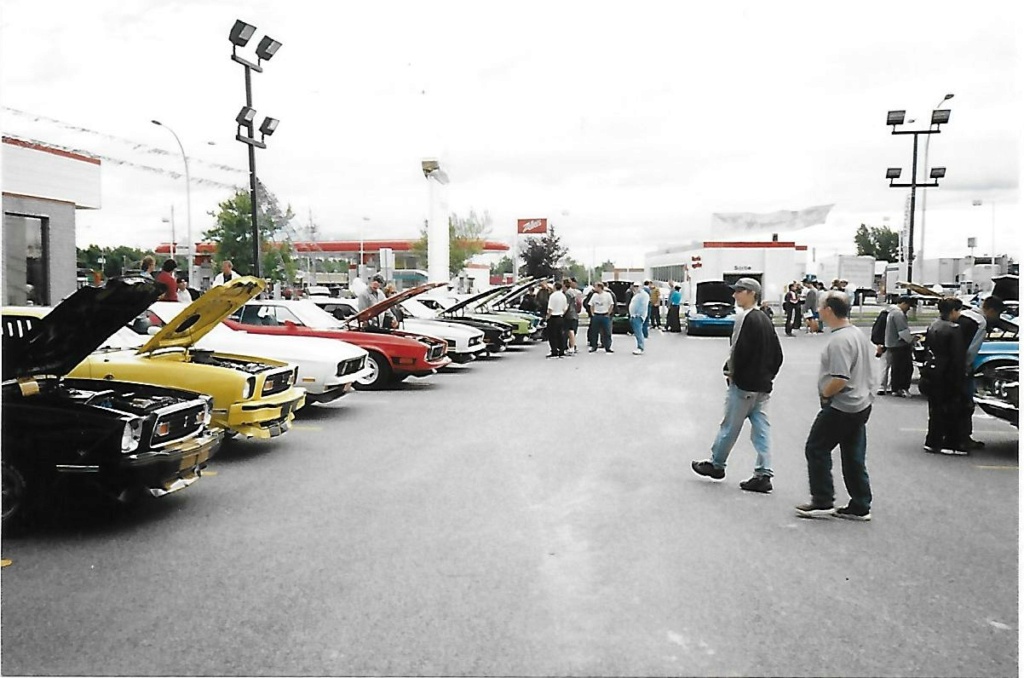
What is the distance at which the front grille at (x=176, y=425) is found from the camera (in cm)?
475

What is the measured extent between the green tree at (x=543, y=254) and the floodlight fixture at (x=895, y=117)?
4033 cm

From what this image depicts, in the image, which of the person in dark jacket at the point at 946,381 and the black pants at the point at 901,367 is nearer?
the person in dark jacket at the point at 946,381

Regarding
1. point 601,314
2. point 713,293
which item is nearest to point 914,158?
point 601,314

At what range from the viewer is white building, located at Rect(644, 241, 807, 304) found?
19.3 m

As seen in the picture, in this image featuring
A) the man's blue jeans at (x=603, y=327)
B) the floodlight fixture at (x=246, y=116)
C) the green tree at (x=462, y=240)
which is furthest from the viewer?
the green tree at (x=462, y=240)

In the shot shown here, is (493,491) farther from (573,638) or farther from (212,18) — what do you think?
(212,18)

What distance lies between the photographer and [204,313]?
664cm

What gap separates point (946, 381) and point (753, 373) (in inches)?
86.4

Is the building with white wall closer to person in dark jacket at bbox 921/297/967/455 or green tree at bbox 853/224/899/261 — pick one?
green tree at bbox 853/224/899/261

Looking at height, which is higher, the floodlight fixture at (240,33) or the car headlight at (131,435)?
the floodlight fixture at (240,33)

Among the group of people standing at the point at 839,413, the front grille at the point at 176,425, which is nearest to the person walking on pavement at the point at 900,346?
the group of people standing at the point at 839,413

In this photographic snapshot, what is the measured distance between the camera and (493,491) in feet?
18.5

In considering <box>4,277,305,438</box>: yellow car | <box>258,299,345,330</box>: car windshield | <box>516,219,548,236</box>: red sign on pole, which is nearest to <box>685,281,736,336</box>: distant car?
<box>258,299,345,330</box>: car windshield

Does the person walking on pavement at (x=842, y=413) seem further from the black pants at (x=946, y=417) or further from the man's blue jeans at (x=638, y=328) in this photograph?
the man's blue jeans at (x=638, y=328)
